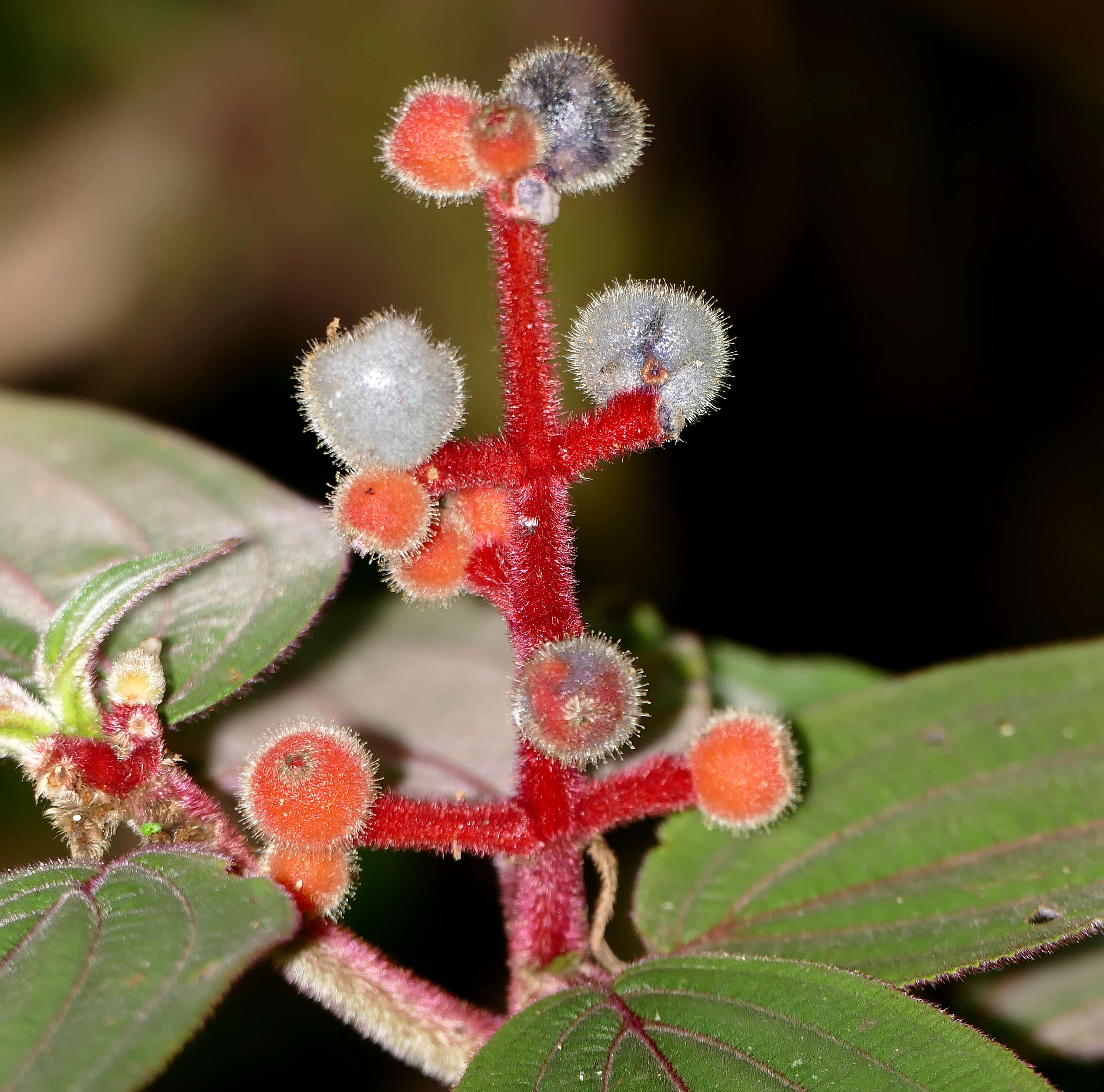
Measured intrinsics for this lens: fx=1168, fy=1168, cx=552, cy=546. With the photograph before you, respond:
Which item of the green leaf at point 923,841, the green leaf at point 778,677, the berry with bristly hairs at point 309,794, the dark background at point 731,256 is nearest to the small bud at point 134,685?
the berry with bristly hairs at point 309,794

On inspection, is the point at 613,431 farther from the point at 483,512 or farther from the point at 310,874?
the point at 310,874

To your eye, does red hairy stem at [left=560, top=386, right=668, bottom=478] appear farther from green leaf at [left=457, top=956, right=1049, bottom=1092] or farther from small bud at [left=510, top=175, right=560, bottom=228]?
green leaf at [left=457, top=956, right=1049, bottom=1092]

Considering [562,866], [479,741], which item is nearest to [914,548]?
[479,741]

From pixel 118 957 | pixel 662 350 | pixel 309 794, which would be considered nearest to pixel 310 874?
pixel 309 794

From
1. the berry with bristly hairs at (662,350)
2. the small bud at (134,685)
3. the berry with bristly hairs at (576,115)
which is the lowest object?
the small bud at (134,685)

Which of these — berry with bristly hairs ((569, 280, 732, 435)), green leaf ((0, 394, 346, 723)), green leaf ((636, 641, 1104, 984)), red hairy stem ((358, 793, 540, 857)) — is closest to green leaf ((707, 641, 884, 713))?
green leaf ((636, 641, 1104, 984))

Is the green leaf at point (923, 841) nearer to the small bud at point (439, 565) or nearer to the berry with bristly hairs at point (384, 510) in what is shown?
the small bud at point (439, 565)
